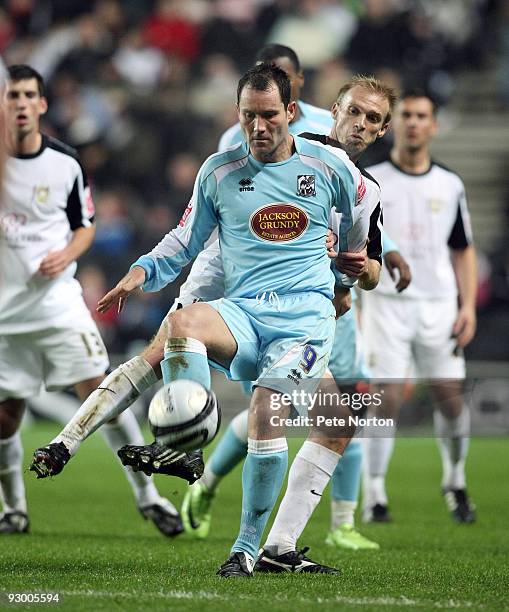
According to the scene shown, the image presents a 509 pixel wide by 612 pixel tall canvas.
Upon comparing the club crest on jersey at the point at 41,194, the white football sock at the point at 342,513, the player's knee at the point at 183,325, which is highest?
the club crest on jersey at the point at 41,194

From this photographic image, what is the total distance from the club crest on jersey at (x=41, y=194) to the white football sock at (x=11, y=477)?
1.42 meters

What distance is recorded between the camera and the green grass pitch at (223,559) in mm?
4918

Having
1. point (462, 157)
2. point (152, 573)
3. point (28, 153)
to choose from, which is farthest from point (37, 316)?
point (462, 157)

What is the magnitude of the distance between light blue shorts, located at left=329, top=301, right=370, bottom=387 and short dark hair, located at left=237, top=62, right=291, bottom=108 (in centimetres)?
189

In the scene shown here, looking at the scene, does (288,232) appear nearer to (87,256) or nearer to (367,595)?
(367,595)

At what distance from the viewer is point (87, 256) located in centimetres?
1568

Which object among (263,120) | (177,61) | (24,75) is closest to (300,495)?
(263,120)

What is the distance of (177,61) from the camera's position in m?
18.2

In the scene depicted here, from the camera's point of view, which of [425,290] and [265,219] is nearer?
[265,219]

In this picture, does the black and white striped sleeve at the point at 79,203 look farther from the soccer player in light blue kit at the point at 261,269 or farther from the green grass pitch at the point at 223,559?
the soccer player in light blue kit at the point at 261,269

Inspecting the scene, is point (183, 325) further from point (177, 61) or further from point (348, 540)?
point (177, 61)

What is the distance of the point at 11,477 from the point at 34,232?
1.46m

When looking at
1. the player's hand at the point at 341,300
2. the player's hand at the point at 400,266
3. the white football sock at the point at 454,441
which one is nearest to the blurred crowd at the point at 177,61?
the white football sock at the point at 454,441

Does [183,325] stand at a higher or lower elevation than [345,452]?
higher
